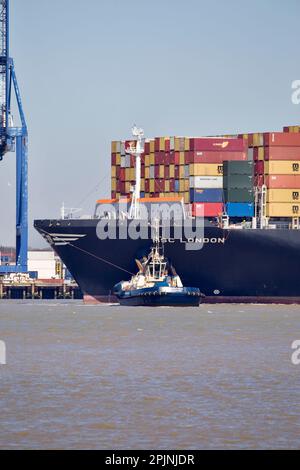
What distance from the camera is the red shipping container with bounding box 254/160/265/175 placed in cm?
9556

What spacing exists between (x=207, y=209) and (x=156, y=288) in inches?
354

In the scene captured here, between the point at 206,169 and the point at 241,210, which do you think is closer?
the point at 241,210

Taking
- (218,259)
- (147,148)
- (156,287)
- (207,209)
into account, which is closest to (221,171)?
(207,209)

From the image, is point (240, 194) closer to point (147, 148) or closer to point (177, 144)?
point (177, 144)

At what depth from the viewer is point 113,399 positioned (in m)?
36.0

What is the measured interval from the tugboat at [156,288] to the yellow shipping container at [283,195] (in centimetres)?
970

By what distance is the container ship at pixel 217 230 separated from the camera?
8681 cm

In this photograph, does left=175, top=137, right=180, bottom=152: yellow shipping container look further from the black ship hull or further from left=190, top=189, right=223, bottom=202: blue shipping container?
the black ship hull

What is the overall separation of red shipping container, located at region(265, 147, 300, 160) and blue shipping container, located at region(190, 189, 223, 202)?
4.80 meters

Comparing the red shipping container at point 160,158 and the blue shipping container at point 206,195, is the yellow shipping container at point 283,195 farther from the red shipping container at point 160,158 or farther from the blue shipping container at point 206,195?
the red shipping container at point 160,158

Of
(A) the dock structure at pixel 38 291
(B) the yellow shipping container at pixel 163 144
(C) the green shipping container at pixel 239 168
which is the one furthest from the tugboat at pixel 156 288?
(A) the dock structure at pixel 38 291

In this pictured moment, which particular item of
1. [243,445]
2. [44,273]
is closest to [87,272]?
[243,445]

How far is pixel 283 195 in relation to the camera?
9288cm
